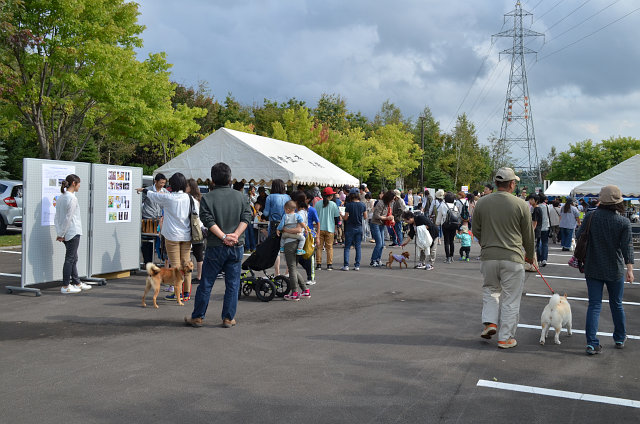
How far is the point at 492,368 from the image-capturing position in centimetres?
537

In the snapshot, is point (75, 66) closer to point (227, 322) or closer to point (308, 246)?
point (308, 246)

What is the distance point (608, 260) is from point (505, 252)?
3.60 feet

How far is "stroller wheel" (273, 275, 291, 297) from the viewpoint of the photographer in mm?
8930

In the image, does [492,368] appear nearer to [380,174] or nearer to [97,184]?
[97,184]

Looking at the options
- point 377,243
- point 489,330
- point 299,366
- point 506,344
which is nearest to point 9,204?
point 377,243

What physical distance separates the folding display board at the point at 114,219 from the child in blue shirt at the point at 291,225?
3584 millimetres

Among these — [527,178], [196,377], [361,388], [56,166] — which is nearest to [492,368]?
[361,388]

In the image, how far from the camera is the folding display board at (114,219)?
10.0 meters

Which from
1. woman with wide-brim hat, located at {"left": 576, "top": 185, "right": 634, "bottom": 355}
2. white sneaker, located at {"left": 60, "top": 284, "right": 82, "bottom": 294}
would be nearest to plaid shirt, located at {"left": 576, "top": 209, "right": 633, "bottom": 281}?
woman with wide-brim hat, located at {"left": 576, "top": 185, "right": 634, "bottom": 355}

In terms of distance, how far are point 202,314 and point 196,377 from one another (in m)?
1.93

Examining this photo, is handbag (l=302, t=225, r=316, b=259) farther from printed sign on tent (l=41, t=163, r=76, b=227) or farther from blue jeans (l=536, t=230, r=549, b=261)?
blue jeans (l=536, t=230, r=549, b=261)

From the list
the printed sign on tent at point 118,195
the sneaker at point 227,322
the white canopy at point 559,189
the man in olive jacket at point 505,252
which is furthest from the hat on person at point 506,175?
the white canopy at point 559,189

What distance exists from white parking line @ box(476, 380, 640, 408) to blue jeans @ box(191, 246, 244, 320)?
318 cm

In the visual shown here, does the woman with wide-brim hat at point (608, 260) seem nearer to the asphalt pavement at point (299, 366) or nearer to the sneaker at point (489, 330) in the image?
the asphalt pavement at point (299, 366)
